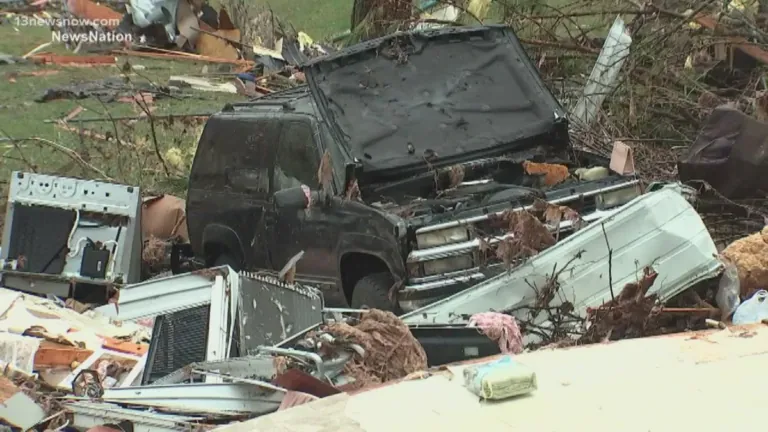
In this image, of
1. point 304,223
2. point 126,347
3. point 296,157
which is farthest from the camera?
point 296,157

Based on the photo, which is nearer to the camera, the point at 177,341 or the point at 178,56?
the point at 177,341

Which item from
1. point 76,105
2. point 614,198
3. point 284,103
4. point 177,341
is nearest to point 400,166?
point 614,198

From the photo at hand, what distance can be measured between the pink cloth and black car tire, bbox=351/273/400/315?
1017mm

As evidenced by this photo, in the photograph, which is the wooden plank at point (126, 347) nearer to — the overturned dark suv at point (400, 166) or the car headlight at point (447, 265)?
the overturned dark suv at point (400, 166)

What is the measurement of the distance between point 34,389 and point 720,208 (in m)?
4.92

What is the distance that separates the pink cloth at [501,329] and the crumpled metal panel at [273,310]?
0.85m

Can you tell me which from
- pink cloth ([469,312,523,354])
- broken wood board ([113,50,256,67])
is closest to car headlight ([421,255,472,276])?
pink cloth ([469,312,523,354])

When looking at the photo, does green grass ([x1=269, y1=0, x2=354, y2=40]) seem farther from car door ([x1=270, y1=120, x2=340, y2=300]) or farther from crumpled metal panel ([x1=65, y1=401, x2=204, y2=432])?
crumpled metal panel ([x1=65, y1=401, x2=204, y2=432])

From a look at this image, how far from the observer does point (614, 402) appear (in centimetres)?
300

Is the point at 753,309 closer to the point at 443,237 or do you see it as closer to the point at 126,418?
the point at 443,237

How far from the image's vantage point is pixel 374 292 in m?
6.21

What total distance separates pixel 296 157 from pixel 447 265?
1.77 metres

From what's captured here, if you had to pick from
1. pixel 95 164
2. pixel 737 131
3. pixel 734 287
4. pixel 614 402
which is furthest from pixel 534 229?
pixel 95 164

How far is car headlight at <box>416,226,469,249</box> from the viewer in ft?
19.0
